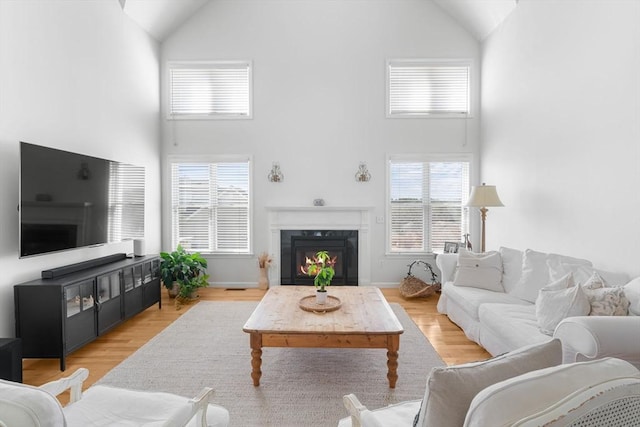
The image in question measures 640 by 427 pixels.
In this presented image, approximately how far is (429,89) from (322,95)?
183cm

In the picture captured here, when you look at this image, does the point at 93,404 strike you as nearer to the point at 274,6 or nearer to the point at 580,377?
the point at 580,377

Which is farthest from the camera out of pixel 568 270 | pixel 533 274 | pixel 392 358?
pixel 533 274

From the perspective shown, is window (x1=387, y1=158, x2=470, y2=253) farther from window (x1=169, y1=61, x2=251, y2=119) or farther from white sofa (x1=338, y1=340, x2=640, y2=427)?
white sofa (x1=338, y1=340, x2=640, y2=427)

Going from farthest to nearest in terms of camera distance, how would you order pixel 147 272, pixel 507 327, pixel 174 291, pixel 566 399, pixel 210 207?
pixel 210 207, pixel 174 291, pixel 147 272, pixel 507 327, pixel 566 399

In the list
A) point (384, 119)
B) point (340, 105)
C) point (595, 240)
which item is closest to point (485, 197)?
point (595, 240)

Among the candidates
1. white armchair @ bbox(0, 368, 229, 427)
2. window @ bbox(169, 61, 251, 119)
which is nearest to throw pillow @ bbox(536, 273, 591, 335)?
white armchair @ bbox(0, 368, 229, 427)

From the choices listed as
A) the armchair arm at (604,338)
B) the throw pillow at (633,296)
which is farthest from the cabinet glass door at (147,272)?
the throw pillow at (633,296)

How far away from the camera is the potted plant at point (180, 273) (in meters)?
4.90

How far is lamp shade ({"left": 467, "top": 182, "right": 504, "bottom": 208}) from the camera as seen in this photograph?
439 cm

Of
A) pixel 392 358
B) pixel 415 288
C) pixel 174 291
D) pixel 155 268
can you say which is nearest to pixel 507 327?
pixel 392 358

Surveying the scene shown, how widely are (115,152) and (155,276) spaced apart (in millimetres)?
1756

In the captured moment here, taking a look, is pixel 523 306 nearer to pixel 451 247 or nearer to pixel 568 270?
pixel 568 270

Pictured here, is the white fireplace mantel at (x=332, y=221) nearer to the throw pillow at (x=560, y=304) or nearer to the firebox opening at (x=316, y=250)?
the firebox opening at (x=316, y=250)

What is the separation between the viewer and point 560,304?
8.04 ft
